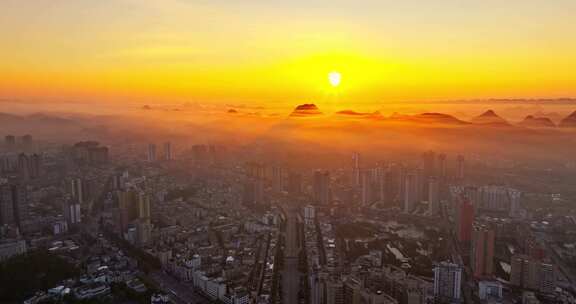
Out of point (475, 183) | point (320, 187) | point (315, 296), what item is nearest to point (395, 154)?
point (475, 183)

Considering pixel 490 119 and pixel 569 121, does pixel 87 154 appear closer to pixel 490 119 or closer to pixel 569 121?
pixel 490 119

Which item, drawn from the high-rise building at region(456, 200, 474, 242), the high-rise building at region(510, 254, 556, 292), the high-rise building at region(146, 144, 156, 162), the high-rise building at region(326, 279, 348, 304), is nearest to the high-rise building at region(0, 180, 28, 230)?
the high-rise building at region(146, 144, 156, 162)

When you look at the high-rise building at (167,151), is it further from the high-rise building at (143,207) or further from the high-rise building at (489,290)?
the high-rise building at (489,290)

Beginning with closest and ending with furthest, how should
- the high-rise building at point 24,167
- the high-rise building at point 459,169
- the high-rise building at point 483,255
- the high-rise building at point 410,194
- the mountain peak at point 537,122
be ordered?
1. the high-rise building at point 483,255
2. the mountain peak at point 537,122
3. the high-rise building at point 410,194
4. the high-rise building at point 24,167
5. the high-rise building at point 459,169

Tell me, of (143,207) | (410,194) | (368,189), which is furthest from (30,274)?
(410,194)

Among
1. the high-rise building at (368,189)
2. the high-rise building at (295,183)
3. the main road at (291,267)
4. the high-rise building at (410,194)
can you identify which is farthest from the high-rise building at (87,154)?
the high-rise building at (410,194)

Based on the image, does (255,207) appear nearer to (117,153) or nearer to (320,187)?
(320,187)
